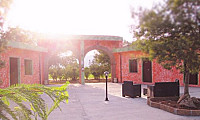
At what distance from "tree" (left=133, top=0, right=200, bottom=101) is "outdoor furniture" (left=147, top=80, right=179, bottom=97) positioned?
221 centimetres

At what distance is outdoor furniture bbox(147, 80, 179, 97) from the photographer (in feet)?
28.5

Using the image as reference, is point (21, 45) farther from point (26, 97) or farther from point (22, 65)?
point (26, 97)

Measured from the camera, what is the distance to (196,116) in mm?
6027

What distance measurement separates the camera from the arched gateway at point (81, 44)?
18453 mm

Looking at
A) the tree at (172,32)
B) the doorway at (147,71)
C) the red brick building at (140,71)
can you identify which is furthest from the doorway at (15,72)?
the tree at (172,32)

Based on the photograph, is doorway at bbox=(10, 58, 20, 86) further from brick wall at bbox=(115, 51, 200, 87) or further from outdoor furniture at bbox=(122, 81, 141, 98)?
brick wall at bbox=(115, 51, 200, 87)

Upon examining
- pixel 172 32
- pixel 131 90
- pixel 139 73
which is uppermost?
pixel 172 32

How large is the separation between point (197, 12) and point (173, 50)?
123 centimetres

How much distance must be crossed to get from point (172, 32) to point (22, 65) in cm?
1216

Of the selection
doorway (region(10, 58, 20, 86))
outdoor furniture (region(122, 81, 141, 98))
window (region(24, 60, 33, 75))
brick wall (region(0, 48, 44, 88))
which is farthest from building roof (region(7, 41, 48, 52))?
outdoor furniture (region(122, 81, 141, 98))

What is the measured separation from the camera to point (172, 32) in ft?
19.4

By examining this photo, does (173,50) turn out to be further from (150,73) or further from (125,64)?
(125,64)

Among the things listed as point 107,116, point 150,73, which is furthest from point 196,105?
point 150,73

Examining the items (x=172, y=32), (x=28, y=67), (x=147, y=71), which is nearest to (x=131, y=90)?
(x=172, y=32)
